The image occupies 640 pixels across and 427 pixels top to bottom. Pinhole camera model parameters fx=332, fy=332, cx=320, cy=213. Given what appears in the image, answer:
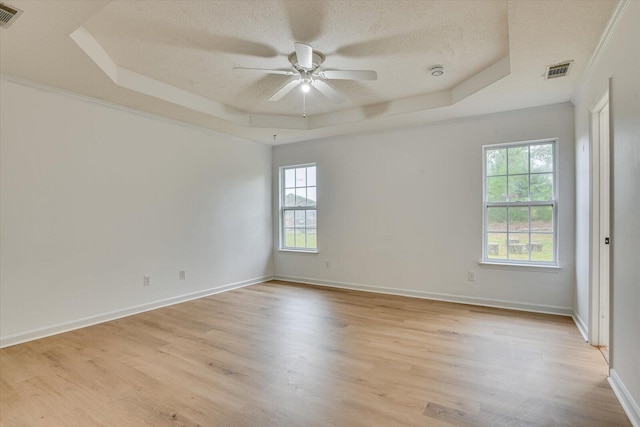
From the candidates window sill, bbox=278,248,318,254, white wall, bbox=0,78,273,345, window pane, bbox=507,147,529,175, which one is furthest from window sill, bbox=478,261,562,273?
white wall, bbox=0,78,273,345

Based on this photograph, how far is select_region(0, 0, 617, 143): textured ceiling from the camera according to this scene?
2.27 m

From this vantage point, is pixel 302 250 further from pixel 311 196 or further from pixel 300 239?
pixel 311 196

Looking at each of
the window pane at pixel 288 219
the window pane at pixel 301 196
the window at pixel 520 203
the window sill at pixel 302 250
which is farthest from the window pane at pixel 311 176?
the window at pixel 520 203

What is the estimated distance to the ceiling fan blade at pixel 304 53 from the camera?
2.47m

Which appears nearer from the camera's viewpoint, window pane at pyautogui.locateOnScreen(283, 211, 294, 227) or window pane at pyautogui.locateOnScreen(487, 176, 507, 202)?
window pane at pyautogui.locateOnScreen(487, 176, 507, 202)

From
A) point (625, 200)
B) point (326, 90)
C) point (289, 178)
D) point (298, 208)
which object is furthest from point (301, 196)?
point (625, 200)

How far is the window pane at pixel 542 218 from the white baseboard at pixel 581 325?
0.97 m

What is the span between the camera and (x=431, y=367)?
2.53m

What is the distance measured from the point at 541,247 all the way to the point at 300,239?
3.60 meters

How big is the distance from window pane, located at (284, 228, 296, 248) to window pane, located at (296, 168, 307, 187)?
0.85 m

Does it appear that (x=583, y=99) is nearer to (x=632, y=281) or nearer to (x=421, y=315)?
(x=632, y=281)

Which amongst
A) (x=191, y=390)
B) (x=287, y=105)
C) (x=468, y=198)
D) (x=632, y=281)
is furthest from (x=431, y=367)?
(x=287, y=105)

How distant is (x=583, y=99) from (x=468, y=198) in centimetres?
158

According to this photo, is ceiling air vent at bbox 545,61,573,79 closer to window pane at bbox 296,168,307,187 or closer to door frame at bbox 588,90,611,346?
door frame at bbox 588,90,611,346
